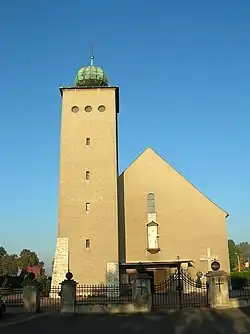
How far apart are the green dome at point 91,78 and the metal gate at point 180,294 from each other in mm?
16909

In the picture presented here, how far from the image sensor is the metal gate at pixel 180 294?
65.7 feet

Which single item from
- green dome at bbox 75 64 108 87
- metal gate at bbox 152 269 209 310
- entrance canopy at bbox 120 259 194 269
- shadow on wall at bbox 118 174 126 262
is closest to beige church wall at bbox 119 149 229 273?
shadow on wall at bbox 118 174 126 262

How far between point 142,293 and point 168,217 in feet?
50.8

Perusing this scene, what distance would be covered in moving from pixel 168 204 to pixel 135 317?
59.4 ft

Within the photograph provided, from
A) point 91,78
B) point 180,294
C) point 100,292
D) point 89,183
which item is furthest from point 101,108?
point 180,294

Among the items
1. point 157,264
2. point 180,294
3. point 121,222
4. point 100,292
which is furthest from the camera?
point 121,222

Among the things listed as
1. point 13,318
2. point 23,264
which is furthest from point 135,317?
point 23,264

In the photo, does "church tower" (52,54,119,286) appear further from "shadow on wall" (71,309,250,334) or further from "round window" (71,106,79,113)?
"shadow on wall" (71,309,250,334)

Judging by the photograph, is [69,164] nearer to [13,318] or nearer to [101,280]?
[101,280]

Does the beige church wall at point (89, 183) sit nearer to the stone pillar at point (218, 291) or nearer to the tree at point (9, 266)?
the stone pillar at point (218, 291)

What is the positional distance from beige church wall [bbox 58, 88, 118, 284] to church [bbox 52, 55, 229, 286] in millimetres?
71

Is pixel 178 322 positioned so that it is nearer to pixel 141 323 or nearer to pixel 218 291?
pixel 141 323

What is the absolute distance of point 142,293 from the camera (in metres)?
18.8

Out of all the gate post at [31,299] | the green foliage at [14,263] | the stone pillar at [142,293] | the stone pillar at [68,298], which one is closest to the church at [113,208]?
the gate post at [31,299]
